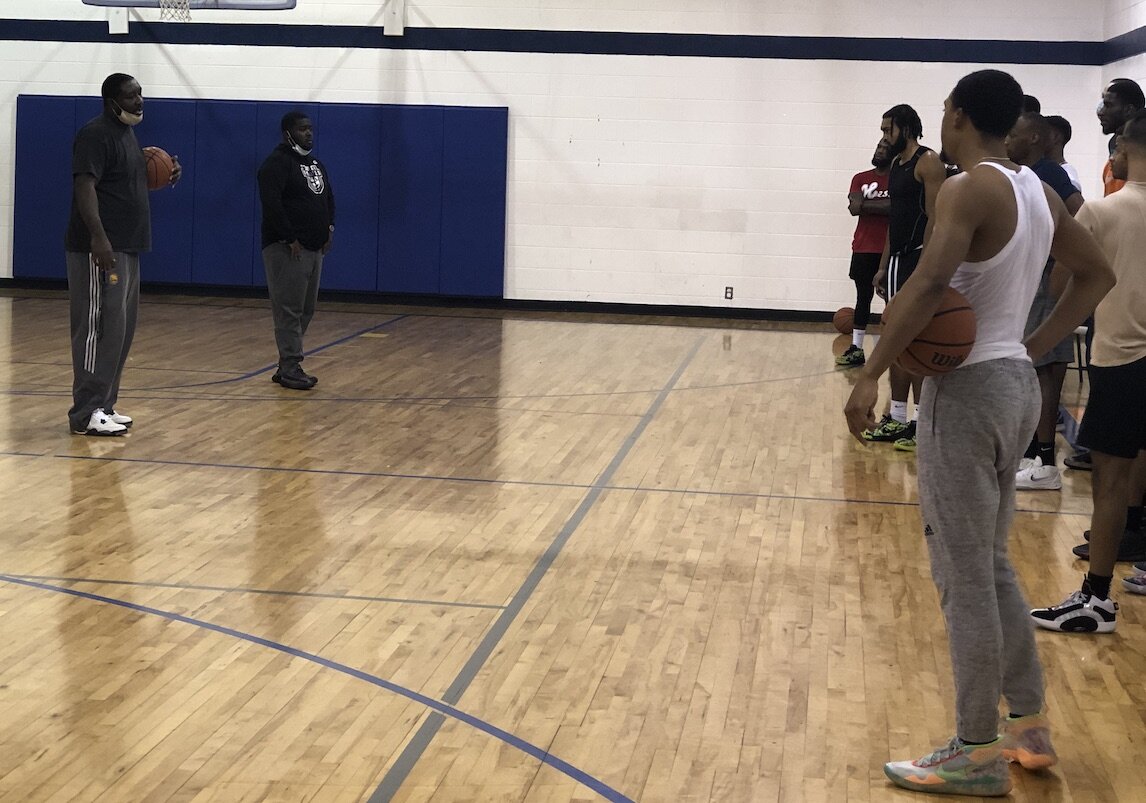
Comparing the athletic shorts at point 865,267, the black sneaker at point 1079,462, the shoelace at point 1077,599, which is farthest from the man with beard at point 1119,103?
the athletic shorts at point 865,267

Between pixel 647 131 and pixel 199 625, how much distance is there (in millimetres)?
9622

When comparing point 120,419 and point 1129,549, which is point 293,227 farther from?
point 1129,549

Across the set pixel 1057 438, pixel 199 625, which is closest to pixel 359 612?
pixel 199 625

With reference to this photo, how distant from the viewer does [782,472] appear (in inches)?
252

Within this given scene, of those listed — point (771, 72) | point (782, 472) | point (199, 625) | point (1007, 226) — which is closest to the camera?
Result: point (1007, 226)

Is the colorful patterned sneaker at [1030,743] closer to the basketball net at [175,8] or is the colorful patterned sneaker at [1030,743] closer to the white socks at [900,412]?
the white socks at [900,412]

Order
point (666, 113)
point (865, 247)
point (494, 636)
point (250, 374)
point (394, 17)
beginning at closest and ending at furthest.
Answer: point (494, 636)
point (250, 374)
point (865, 247)
point (666, 113)
point (394, 17)

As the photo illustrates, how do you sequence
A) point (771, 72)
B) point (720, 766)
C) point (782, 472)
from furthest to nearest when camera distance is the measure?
point (771, 72) → point (782, 472) → point (720, 766)

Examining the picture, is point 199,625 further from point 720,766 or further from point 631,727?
Answer: point 720,766

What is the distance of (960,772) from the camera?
296 cm

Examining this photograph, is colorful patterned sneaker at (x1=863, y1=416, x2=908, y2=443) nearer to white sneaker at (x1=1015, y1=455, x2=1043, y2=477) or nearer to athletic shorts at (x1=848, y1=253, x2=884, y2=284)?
white sneaker at (x1=1015, y1=455, x2=1043, y2=477)

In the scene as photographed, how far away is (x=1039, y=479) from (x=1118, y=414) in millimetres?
2101

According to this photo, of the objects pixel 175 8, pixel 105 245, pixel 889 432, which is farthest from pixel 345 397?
pixel 175 8

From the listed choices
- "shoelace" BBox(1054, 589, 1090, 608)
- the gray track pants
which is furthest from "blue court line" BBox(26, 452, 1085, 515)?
the gray track pants
